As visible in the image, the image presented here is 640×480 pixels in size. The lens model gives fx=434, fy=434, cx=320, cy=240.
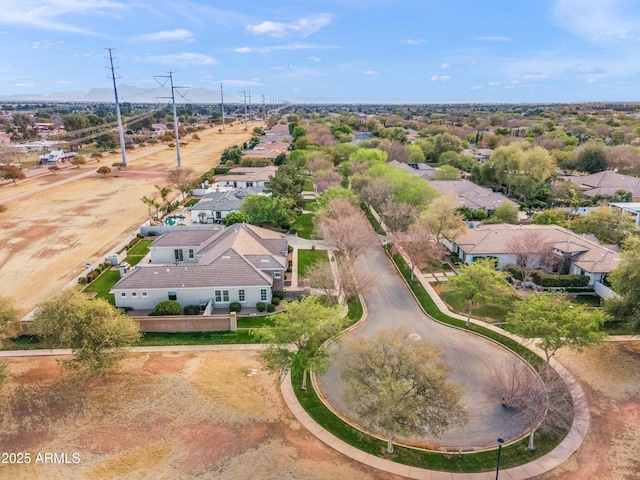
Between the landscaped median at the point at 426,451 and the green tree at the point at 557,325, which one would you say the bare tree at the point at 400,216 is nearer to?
the green tree at the point at 557,325

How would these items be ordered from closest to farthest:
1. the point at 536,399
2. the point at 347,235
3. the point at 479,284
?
the point at 536,399, the point at 479,284, the point at 347,235

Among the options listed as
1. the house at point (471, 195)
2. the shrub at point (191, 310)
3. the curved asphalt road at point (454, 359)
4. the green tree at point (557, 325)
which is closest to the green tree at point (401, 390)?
the curved asphalt road at point (454, 359)

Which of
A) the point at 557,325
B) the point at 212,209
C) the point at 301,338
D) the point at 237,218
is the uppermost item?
the point at 557,325

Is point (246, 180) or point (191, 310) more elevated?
point (246, 180)

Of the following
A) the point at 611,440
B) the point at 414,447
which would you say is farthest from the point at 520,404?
the point at 414,447

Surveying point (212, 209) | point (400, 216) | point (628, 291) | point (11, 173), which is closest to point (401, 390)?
point (628, 291)

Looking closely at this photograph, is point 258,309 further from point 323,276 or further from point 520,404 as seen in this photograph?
point 520,404

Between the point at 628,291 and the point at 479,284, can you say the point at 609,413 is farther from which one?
the point at 479,284
